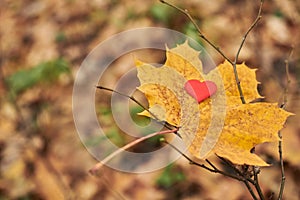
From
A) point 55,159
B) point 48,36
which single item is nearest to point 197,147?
point 55,159

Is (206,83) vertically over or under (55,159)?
under

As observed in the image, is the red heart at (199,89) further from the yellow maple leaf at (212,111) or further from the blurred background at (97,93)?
the blurred background at (97,93)

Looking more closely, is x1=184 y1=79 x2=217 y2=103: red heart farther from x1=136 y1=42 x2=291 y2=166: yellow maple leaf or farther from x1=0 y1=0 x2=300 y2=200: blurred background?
x1=0 y1=0 x2=300 y2=200: blurred background

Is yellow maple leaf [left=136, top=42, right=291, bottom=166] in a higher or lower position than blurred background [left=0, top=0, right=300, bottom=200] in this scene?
lower

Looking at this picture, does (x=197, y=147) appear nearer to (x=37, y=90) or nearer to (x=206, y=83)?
(x=206, y=83)

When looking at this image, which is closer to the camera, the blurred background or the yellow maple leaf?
the yellow maple leaf

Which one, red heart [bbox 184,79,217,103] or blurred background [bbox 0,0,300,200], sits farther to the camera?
blurred background [bbox 0,0,300,200]

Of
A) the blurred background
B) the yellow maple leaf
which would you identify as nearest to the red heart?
the yellow maple leaf
